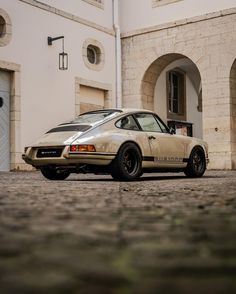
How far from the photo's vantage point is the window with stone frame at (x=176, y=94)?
22.5 meters

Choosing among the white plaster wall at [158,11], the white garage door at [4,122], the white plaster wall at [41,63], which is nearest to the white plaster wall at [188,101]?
the white plaster wall at [158,11]

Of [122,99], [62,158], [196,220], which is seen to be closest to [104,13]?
[122,99]

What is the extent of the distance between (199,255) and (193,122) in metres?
22.9

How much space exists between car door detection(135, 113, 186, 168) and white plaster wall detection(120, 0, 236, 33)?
887 cm

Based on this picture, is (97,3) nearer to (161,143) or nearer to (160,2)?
(160,2)

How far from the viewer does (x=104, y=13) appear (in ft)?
61.0

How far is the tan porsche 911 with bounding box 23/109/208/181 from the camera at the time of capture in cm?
824

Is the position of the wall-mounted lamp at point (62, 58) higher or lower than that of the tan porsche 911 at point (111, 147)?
higher

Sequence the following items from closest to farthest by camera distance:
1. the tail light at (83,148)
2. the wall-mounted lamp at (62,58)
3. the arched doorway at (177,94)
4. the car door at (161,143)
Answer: the tail light at (83,148) → the car door at (161,143) → the wall-mounted lamp at (62,58) → the arched doorway at (177,94)

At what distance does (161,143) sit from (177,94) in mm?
14197

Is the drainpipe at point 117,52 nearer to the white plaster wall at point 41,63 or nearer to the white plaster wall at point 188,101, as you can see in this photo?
the white plaster wall at point 41,63

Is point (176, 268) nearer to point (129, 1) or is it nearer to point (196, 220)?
point (196, 220)

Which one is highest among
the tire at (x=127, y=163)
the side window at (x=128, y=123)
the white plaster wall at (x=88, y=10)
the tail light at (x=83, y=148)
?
the white plaster wall at (x=88, y=10)

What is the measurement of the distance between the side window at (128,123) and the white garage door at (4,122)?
6.67 meters
